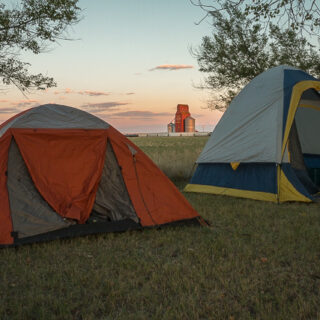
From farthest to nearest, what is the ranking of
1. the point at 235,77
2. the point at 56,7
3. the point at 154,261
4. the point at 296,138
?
1. the point at 235,77
2. the point at 56,7
3. the point at 296,138
4. the point at 154,261

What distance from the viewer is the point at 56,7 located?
12.1 m

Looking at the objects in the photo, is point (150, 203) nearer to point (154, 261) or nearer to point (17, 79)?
point (154, 261)

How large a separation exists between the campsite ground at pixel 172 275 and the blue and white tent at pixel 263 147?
6.57 feet

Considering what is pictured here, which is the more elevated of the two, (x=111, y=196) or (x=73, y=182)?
(x=73, y=182)

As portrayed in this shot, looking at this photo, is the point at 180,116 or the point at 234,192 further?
the point at 180,116

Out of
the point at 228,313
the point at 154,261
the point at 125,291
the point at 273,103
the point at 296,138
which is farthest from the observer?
the point at 296,138

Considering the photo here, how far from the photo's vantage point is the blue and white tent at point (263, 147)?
768 cm

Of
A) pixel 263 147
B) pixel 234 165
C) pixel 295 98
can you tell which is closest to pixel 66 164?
pixel 234 165

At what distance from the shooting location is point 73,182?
5.46 metres

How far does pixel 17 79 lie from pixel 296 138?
364 inches

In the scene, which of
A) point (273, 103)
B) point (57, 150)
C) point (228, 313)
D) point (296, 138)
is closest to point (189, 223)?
point (57, 150)

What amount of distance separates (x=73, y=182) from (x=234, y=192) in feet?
13.4

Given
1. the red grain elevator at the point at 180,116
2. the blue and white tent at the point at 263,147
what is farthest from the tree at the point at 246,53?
the red grain elevator at the point at 180,116

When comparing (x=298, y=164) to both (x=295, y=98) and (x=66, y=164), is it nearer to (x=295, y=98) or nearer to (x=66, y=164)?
(x=295, y=98)
